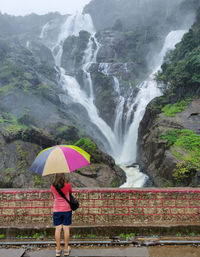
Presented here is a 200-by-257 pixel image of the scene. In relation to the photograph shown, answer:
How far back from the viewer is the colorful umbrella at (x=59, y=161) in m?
3.00

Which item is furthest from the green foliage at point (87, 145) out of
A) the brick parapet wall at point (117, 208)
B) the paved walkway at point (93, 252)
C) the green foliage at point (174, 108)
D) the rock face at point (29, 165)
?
the paved walkway at point (93, 252)

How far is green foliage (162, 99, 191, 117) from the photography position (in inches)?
652

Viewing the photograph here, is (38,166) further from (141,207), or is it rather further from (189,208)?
(189,208)

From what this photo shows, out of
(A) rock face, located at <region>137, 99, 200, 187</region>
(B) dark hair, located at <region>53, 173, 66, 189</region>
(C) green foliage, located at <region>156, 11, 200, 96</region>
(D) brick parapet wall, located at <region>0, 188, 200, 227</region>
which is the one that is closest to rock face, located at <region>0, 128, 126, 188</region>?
(A) rock face, located at <region>137, 99, 200, 187</region>

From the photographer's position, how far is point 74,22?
72000mm

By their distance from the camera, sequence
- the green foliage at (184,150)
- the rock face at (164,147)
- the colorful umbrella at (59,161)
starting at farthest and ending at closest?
the rock face at (164,147), the green foliage at (184,150), the colorful umbrella at (59,161)

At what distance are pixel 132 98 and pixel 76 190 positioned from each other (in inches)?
887

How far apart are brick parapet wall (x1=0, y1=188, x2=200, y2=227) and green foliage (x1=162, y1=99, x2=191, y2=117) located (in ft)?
40.3

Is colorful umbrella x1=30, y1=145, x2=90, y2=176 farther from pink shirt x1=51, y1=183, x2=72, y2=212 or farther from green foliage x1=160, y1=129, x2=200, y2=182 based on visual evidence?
green foliage x1=160, y1=129, x2=200, y2=182

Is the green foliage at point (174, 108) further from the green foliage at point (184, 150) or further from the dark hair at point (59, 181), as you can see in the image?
the dark hair at point (59, 181)

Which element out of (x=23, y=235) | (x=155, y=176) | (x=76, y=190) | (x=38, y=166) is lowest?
(x=155, y=176)

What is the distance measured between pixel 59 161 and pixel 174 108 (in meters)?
15.8

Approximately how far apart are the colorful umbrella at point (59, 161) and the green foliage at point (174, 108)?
14295 millimetres

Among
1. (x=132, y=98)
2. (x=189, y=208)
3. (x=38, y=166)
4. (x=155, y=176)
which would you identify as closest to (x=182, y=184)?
(x=155, y=176)
